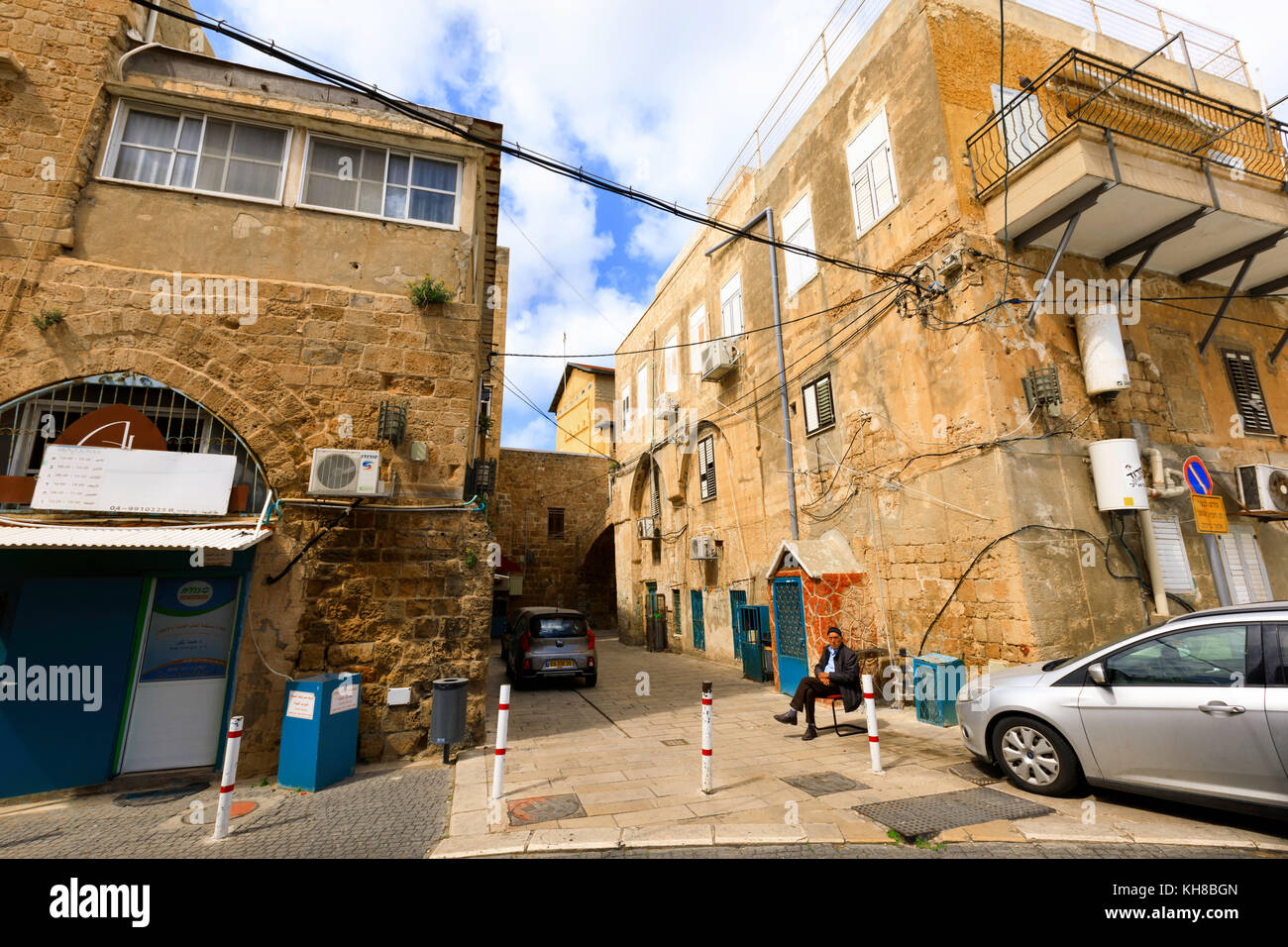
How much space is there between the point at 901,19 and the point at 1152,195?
5356 millimetres

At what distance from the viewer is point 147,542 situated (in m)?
5.39

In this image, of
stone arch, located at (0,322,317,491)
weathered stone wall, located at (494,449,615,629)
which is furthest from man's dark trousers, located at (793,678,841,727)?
weathered stone wall, located at (494,449,615,629)

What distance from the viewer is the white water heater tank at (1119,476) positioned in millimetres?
7801

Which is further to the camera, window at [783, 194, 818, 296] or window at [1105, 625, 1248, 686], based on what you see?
window at [783, 194, 818, 296]

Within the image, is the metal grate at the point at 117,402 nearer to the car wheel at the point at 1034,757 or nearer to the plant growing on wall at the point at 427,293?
the plant growing on wall at the point at 427,293

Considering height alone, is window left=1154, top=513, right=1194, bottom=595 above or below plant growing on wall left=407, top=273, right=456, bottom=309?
below

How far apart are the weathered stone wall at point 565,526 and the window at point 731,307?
11785 millimetres

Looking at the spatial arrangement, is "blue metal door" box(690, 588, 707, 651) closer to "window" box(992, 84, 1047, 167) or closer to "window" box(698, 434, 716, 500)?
"window" box(698, 434, 716, 500)

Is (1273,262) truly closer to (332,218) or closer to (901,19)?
(901,19)

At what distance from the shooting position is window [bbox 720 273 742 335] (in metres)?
15.1

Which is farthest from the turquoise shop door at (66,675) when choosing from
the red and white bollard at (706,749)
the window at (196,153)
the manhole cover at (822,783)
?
the manhole cover at (822,783)

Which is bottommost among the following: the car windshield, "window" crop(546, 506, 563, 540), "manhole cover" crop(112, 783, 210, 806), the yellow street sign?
"manhole cover" crop(112, 783, 210, 806)

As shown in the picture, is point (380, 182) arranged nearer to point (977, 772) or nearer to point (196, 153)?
point (196, 153)

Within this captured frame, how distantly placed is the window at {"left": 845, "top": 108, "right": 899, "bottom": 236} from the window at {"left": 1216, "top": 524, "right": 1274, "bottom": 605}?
310 inches
